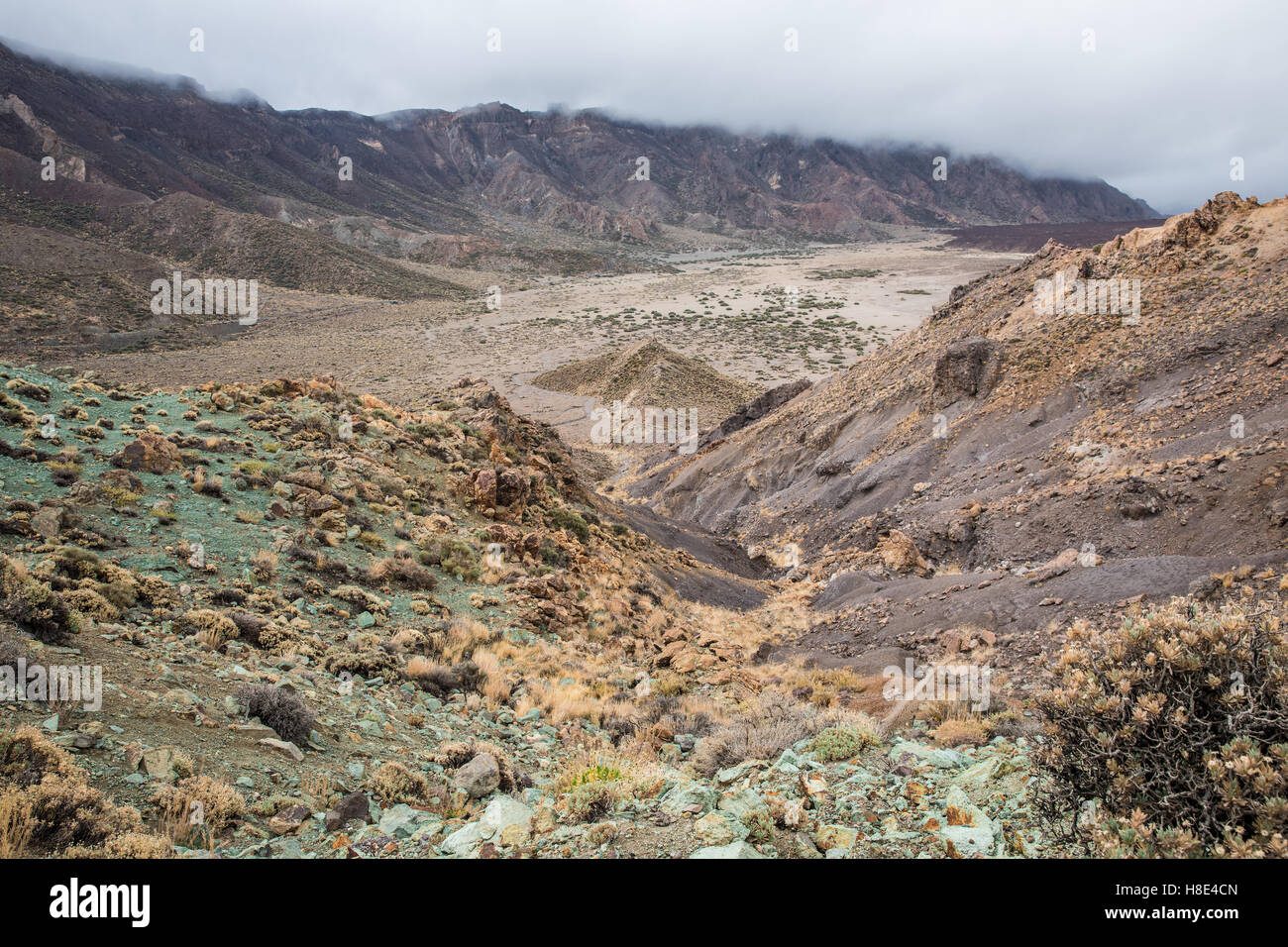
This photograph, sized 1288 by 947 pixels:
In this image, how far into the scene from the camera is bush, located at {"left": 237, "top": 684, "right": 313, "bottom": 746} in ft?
17.4

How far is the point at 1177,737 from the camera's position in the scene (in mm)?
3381

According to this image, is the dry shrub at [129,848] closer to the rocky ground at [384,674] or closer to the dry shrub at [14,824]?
the rocky ground at [384,674]

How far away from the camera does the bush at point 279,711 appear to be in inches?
209

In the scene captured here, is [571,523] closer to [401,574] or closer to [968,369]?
[401,574]

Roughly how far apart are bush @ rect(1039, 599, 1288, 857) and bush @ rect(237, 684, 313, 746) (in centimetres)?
545

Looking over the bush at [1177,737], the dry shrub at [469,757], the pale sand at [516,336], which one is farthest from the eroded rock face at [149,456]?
the pale sand at [516,336]

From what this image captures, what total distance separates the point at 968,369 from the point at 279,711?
19.2 meters

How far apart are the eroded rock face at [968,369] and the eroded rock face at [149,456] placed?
62.4ft
